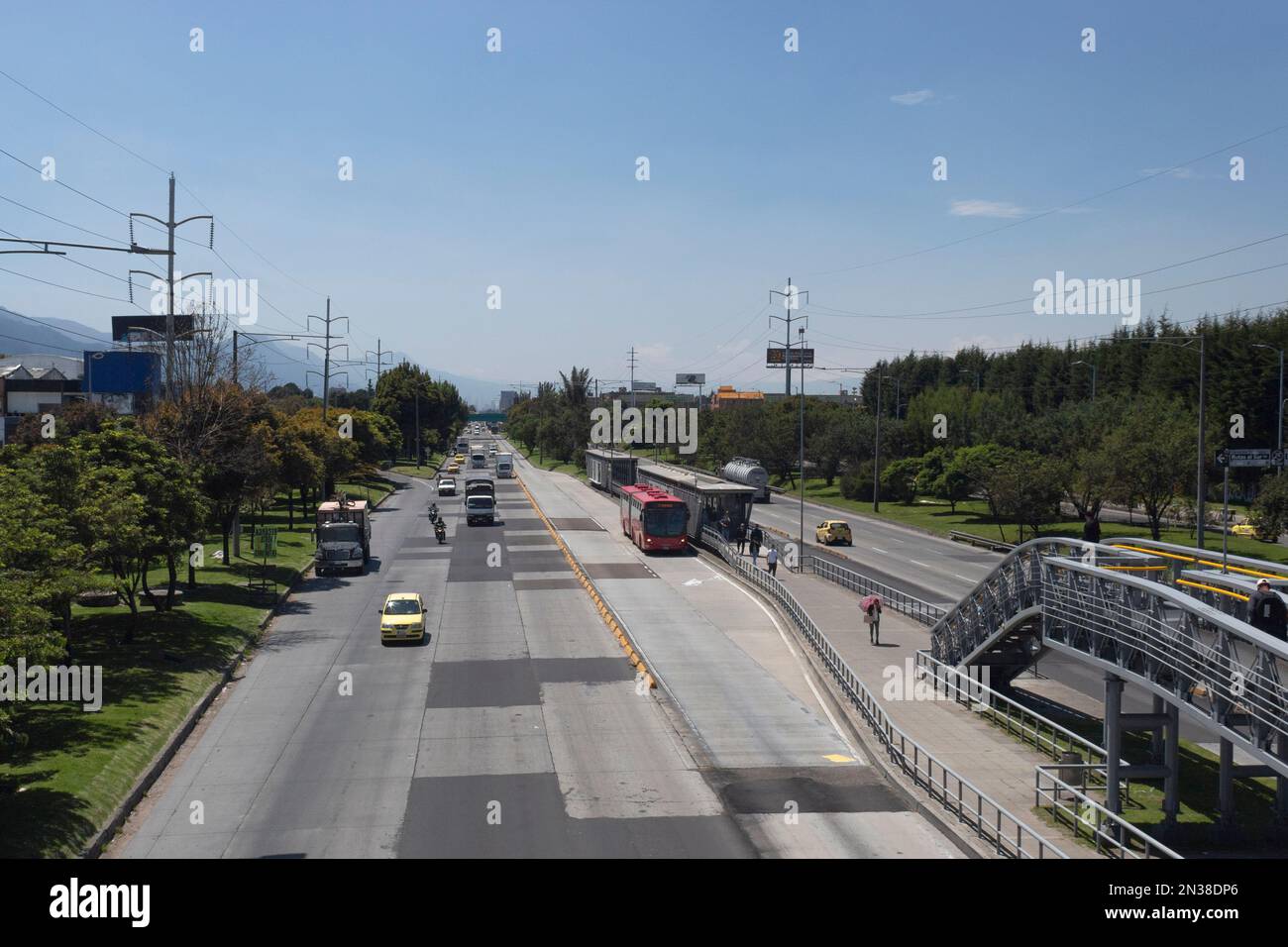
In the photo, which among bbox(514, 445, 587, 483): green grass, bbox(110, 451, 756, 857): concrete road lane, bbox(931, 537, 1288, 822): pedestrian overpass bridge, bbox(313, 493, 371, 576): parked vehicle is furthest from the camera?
bbox(514, 445, 587, 483): green grass

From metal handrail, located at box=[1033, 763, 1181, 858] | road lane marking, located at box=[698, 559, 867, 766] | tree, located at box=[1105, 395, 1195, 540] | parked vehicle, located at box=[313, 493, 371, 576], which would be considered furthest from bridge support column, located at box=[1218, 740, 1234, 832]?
tree, located at box=[1105, 395, 1195, 540]

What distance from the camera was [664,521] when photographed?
5306 cm

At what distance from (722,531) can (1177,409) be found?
3503 cm

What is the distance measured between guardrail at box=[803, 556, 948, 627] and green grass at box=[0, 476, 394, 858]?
2031 cm

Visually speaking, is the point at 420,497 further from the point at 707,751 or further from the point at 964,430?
the point at 707,751

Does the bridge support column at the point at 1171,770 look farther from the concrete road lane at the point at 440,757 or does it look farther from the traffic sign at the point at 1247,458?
the traffic sign at the point at 1247,458

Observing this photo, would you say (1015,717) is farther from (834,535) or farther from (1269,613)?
(834,535)

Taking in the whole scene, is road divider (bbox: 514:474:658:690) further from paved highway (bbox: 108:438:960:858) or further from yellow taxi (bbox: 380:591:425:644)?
yellow taxi (bbox: 380:591:425:644)

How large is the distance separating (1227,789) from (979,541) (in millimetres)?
41804

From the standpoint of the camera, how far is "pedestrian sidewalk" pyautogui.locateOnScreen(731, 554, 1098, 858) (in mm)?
18719

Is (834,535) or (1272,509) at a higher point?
(1272,509)

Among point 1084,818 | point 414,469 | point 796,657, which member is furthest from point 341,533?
point 414,469

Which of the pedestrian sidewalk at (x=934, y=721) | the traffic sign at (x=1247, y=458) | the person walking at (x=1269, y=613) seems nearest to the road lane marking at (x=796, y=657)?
the pedestrian sidewalk at (x=934, y=721)
